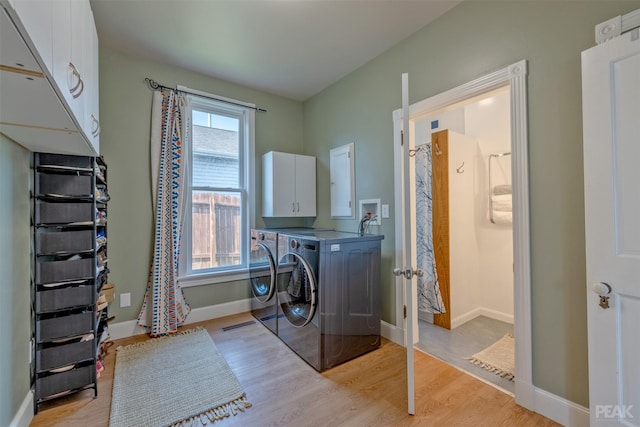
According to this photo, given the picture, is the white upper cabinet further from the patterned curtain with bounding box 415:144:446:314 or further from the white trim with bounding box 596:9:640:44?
the patterned curtain with bounding box 415:144:446:314

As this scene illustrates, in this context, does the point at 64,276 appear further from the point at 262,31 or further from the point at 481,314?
the point at 481,314

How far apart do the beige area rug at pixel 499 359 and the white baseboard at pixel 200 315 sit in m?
2.42

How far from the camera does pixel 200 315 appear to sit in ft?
9.63

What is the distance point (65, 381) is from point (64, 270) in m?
0.69

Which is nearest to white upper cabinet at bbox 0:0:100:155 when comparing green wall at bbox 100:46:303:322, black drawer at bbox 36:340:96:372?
green wall at bbox 100:46:303:322

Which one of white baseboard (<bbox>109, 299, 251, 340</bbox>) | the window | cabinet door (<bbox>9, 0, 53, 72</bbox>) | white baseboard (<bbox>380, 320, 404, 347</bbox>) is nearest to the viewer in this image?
cabinet door (<bbox>9, 0, 53, 72</bbox>)

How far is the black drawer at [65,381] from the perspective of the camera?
158cm

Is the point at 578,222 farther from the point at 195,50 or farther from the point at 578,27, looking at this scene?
the point at 195,50

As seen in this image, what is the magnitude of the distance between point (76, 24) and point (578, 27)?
8.45 ft

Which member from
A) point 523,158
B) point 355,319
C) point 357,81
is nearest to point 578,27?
point 523,158

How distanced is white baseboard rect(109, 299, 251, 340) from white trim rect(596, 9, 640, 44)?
3578mm

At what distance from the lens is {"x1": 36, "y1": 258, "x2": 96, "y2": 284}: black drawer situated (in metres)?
1.60

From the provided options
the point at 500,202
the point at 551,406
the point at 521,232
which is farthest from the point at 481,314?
the point at 521,232

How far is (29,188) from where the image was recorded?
1.60 metres
